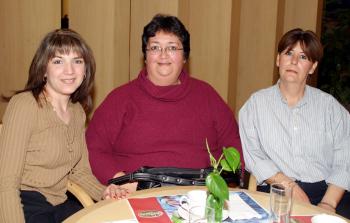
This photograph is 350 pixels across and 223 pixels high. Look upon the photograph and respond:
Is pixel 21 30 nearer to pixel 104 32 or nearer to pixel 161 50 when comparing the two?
pixel 104 32

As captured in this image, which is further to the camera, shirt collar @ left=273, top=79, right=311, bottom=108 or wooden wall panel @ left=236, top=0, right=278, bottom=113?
wooden wall panel @ left=236, top=0, right=278, bottom=113

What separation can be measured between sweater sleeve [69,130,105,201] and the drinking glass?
1.21 m

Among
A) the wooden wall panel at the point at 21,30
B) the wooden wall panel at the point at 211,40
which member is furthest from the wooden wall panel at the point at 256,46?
the wooden wall panel at the point at 21,30

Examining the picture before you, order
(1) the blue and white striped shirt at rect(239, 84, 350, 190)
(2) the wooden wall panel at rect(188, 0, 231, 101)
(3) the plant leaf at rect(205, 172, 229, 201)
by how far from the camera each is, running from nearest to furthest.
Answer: (3) the plant leaf at rect(205, 172, 229, 201), (1) the blue and white striped shirt at rect(239, 84, 350, 190), (2) the wooden wall panel at rect(188, 0, 231, 101)

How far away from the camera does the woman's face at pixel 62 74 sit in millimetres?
2225

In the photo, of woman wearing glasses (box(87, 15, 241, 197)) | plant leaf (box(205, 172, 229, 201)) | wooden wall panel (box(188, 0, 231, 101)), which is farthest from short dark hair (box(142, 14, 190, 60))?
plant leaf (box(205, 172, 229, 201))

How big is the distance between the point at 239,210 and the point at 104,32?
2.23m

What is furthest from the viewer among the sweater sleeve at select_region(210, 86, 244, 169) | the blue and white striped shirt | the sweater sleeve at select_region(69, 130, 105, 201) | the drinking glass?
the sweater sleeve at select_region(210, 86, 244, 169)

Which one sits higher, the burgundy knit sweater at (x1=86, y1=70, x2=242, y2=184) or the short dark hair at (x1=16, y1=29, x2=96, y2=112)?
the short dark hair at (x1=16, y1=29, x2=96, y2=112)

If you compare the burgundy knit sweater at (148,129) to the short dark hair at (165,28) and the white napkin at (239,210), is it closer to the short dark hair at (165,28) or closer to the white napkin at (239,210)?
the short dark hair at (165,28)

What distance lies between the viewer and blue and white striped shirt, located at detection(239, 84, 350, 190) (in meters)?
2.54

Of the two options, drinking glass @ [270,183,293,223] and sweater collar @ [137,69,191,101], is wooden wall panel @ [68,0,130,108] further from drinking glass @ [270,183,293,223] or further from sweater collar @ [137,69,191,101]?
drinking glass @ [270,183,293,223]

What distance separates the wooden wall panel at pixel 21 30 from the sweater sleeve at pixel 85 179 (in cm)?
126

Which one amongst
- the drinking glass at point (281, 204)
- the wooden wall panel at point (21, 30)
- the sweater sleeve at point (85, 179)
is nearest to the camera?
the drinking glass at point (281, 204)
